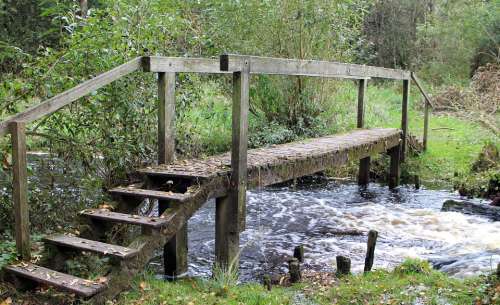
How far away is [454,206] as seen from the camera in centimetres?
938

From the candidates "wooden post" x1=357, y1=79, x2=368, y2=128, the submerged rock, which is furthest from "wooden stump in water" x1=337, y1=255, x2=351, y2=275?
"wooden post" x1=357, y1=79, x2=368, y2=128

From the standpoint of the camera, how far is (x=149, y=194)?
542 cm

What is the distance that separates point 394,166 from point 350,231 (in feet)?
12.8

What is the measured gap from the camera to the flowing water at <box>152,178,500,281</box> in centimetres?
669

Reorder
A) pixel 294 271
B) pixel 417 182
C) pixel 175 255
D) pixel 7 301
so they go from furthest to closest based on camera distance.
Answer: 1. pixel 417 182
2. pixel 175 255
3. pixel 294 271
4. pixel 7 301

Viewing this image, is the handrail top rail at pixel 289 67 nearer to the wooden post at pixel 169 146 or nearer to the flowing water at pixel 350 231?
the wooden post at pixel 169 146

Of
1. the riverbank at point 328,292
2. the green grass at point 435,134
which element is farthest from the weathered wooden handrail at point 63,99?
the green grass at point 435,134

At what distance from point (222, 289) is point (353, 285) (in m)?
1.27

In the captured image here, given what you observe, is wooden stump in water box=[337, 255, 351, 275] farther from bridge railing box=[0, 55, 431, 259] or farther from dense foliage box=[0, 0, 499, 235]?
dense foliage box=[0, 0, 499, 235]

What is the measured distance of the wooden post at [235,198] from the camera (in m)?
5.95

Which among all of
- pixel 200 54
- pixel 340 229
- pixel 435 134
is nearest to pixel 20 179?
pixel 340 229

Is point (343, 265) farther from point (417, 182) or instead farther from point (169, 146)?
point (417, 182)

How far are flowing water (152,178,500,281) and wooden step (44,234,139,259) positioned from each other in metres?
1.71

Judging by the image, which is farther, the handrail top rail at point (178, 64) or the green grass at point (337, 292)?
the handrail top rail at point (178, 64)
